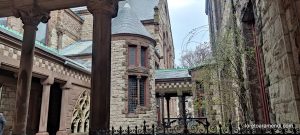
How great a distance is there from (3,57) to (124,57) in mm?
7091

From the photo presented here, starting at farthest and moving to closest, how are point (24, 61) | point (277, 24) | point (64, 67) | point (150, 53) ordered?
1. point (150, 53)
2. point (64, 67)
3. point (24, 61)
4. point (277, 24)

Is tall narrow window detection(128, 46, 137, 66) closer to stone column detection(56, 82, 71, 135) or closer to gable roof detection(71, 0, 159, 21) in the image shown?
stone column detection(56, 82, 71, 135)

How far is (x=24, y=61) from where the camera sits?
14.8 ft

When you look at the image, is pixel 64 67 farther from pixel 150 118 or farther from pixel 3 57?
pixel 150 118

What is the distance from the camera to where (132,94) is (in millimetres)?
13383

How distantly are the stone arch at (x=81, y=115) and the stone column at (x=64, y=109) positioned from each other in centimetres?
81

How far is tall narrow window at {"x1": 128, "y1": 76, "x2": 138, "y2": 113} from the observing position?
518 inches

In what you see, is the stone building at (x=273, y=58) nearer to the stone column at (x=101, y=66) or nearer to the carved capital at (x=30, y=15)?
the stone column at (x=101, y=66)

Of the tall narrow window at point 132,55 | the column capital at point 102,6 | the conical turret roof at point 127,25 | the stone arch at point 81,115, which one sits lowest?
the stone arch at point 81,115

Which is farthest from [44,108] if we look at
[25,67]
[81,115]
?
[25,67]

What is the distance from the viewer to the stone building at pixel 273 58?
2574 mm

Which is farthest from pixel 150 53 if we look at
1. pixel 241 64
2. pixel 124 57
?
pixel 241 64

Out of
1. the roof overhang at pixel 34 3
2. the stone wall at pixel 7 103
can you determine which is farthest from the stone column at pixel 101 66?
the stone wall at pixel 7 103

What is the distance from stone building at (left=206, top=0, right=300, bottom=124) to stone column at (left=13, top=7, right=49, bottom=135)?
4060 mm
